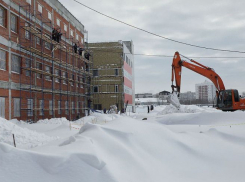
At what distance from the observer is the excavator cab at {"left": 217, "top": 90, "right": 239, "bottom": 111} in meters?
20.3

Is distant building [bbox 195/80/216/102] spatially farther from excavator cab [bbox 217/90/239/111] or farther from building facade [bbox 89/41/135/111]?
excavator cab [bbox 217/90/239/111]

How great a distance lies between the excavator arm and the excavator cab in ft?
3.62

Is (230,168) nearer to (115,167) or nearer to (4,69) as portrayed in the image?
(115,167)

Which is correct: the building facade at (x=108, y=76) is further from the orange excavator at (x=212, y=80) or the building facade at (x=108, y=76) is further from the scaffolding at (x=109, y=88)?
the orange excavator at (x=212, y=80)

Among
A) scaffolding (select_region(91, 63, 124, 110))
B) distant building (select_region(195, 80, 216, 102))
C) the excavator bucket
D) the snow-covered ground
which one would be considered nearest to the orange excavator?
the excavator bucket

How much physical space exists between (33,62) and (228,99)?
1592 centimetres

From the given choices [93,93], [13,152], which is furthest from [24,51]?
[93,93]

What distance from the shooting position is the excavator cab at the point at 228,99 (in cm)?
2028

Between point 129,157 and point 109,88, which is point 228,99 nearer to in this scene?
point 129,157

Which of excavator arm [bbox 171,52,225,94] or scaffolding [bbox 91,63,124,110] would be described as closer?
excavator arm [bbox 171,52,225,94]

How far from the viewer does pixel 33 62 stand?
798 inches

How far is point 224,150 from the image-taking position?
7223mm

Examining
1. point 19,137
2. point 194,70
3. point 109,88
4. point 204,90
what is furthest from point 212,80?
point 204,90

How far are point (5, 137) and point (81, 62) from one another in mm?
23956
